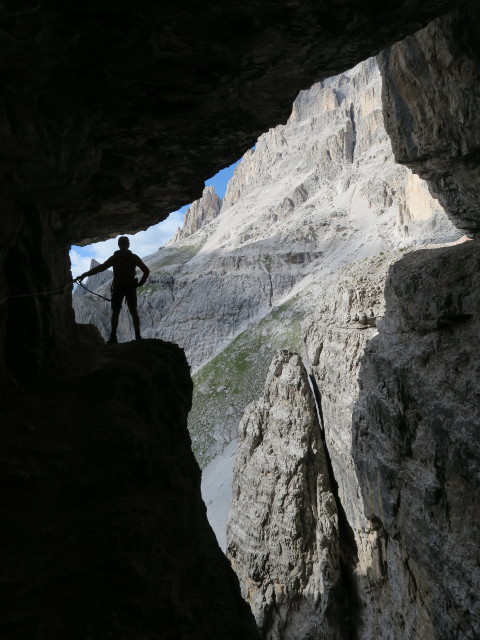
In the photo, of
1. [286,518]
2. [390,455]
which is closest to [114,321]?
[390,455]

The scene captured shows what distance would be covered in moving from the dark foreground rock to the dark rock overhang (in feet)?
13.5

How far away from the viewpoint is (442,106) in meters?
16.6

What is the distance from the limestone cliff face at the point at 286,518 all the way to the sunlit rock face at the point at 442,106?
1515cm

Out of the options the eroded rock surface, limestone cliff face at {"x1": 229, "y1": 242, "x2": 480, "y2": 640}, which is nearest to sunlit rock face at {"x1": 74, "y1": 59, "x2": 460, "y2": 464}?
limestone cliff face at {"x1": 229, "y1": 242, "x2": 480, "y2": 640}

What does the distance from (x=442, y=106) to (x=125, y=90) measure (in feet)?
45.8

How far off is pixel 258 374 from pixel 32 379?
7252cm

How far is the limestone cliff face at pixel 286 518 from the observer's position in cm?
2345

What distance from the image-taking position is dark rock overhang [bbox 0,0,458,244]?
621cm

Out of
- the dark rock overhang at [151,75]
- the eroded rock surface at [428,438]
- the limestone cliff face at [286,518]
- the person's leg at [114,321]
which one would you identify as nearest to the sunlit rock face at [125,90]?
the dark rock overhang at [151,75]

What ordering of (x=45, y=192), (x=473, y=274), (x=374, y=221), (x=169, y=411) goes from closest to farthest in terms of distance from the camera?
(x=45, y=192) < (x=169, y=411) < (x=473, y=274) < (x=374, y=221)

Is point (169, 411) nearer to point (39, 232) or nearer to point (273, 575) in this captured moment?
point (39, 232)

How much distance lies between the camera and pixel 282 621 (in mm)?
23578

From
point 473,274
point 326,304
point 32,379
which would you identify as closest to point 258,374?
point 326,304

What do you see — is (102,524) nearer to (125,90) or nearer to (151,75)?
(125,90)
